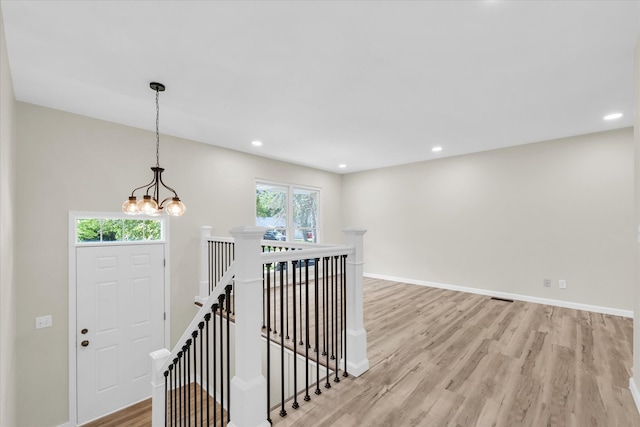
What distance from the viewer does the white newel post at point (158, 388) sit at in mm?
2518

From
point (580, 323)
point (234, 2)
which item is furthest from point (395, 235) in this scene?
point (234, 2)

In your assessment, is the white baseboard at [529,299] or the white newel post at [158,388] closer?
the white newel post at [158,388]

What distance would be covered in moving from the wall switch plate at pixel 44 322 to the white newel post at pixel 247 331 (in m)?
2.96

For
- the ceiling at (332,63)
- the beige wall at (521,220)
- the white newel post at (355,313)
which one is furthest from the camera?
the beige wall at (521,220)

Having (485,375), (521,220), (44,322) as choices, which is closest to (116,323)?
(44,322)

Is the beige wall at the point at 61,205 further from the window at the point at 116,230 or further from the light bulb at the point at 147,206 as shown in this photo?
the light bulb at the point at 147,206

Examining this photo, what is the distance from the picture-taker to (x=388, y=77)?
8.18 feet

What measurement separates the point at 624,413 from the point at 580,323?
2.07 m

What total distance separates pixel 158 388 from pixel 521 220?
17.7ft

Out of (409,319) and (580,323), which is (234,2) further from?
(580,323)

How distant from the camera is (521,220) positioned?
4547 millimetres

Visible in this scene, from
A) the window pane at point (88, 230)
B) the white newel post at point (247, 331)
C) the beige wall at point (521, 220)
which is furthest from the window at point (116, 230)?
the beige wall at point (521, 220)

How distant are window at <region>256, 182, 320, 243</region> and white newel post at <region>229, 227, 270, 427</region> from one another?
3.65m

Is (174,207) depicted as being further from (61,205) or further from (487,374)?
(487,374)
